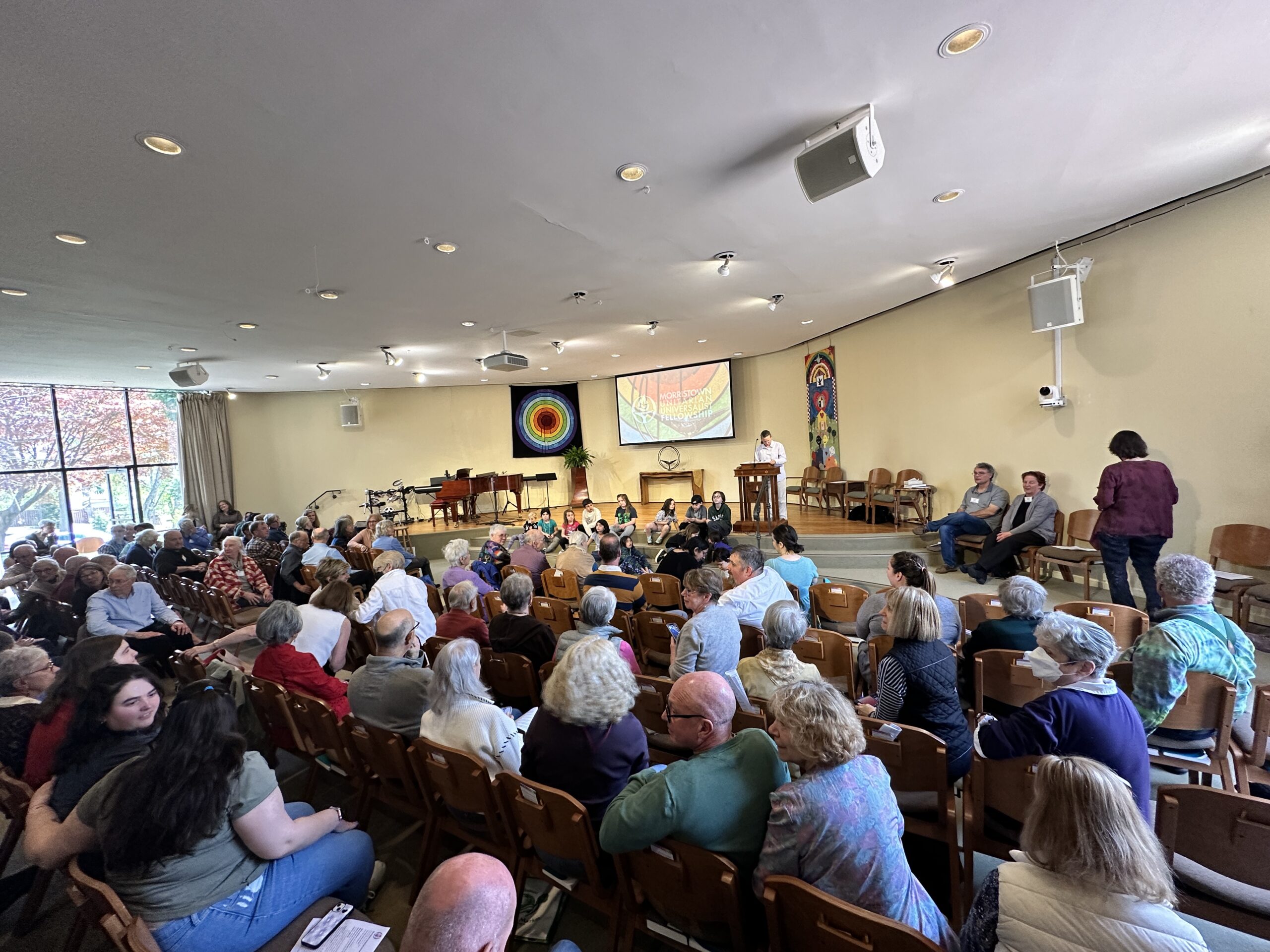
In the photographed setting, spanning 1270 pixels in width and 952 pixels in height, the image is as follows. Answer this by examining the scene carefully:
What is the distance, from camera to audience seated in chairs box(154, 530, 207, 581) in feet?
21.5

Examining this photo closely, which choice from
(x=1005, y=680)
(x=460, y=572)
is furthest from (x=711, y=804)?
(x=460, y=572)

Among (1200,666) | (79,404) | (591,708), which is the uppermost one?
(79,404)

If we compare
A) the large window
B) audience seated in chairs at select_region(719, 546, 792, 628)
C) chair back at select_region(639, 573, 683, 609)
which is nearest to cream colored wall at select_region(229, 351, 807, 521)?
the large window

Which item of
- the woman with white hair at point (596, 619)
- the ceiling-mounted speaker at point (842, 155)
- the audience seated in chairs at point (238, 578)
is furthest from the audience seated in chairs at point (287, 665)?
the ceiling-mounted speaker at point (842, 155)

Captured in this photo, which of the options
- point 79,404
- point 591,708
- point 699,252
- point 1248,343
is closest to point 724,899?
point 591,708

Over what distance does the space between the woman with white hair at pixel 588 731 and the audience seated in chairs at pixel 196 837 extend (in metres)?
0.77

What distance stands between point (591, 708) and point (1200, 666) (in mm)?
2373

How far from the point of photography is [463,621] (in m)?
3.46

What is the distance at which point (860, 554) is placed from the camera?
7234 millimetres

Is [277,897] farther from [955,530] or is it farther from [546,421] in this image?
[546,421]

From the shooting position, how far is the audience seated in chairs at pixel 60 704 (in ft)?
6.72

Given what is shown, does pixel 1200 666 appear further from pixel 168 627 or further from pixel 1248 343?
pixel 168 627

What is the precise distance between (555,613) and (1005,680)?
2729 millimetres

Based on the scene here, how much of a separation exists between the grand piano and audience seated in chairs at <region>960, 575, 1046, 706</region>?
10514 millimetres
